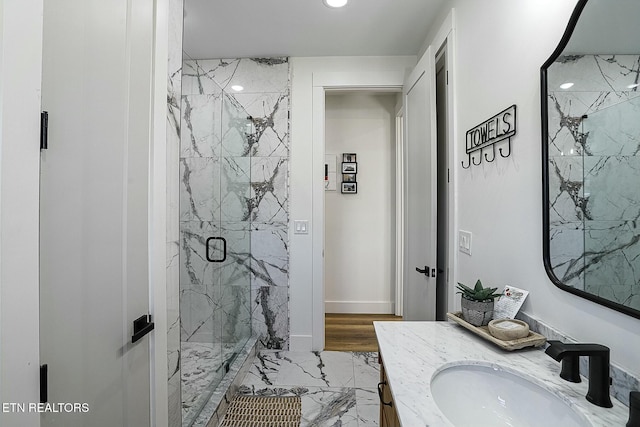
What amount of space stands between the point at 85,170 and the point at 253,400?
1.78 metres

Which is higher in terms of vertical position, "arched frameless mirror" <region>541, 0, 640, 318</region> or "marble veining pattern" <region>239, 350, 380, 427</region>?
"arched frameless mirror" <region>541, 0, 640, 318</region>

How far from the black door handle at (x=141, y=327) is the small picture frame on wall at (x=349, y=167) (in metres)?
2.73

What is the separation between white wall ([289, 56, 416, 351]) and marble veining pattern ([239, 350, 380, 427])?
0.73 feet

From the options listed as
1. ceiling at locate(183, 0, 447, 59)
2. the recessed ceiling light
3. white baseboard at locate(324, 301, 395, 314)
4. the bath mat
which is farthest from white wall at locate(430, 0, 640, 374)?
white baseboard at locate(324, 301, 395, 314)

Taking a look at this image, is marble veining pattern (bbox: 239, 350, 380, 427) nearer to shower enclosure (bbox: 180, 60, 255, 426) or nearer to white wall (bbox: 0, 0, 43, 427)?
shower enclosure (bbox: 180, 60, 255, 426)

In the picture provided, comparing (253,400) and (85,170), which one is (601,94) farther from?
(253,400)

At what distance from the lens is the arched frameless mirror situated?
68 centimetres

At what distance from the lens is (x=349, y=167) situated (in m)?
3.44

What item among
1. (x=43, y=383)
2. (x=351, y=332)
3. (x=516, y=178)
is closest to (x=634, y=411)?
(x=516, y=178)

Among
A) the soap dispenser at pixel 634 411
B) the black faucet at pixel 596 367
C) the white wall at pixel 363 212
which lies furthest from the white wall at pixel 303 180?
the soap dispenser at pixel 634 411

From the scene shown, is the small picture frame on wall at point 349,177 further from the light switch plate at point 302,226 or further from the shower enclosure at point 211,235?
the shower enclosure at point 211,235

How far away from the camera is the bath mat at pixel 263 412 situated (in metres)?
1.69

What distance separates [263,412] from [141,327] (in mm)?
1183

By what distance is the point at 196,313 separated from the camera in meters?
1.92
